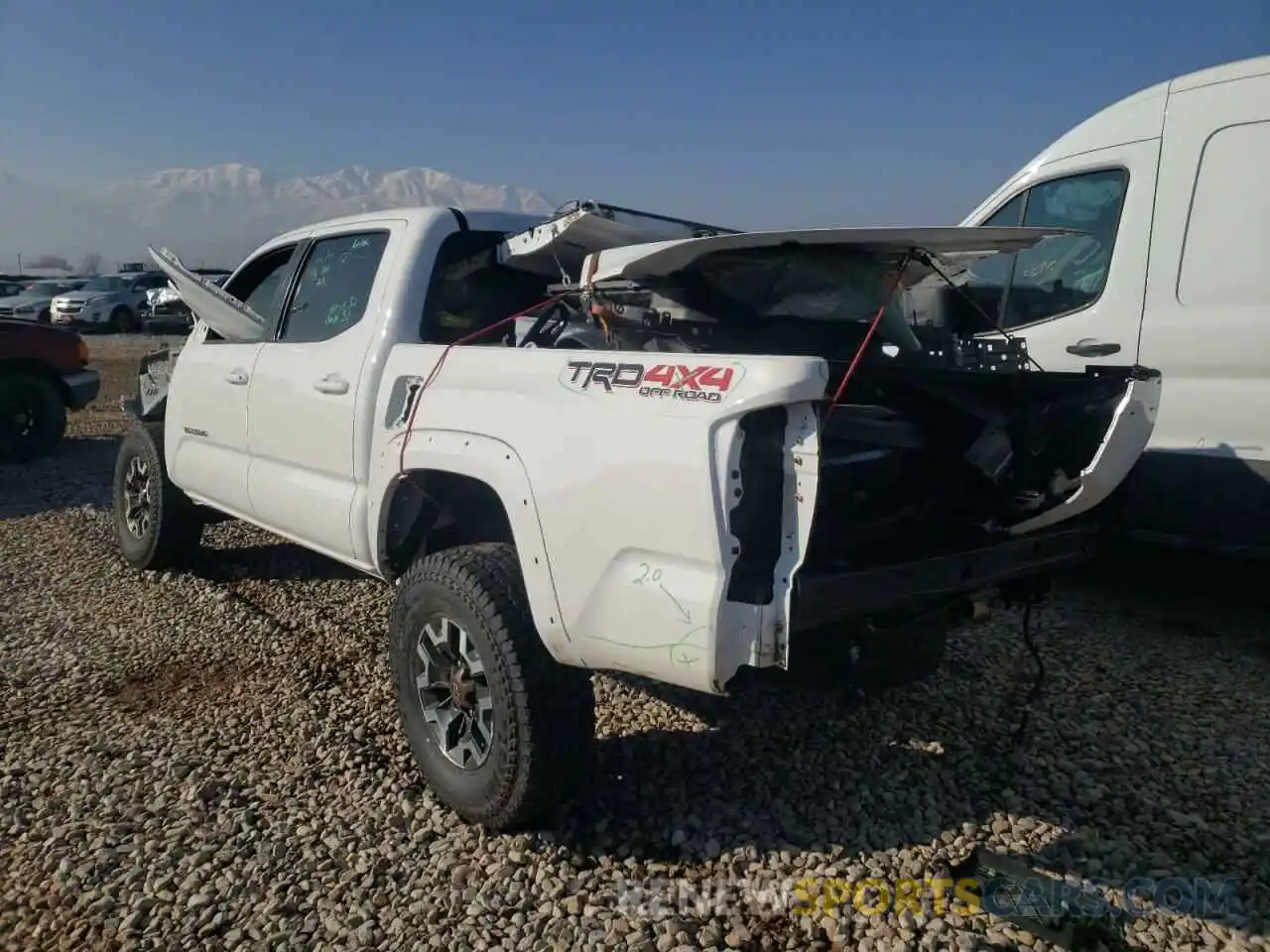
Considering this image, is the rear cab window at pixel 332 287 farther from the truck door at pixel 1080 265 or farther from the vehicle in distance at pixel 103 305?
the vehicle in distance at pixel 103 305

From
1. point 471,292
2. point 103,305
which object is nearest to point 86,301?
point 103,305

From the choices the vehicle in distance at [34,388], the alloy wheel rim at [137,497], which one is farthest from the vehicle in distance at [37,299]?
the alloy wheel rim at [137,497]

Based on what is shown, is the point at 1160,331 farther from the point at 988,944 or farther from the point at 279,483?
the point at 279,483

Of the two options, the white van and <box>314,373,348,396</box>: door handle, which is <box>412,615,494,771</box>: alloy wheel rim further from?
the white van

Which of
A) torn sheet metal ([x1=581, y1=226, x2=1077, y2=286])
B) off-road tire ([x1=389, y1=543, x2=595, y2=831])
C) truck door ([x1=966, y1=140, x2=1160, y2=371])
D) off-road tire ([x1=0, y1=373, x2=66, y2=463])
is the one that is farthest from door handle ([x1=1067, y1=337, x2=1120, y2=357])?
off-road tire ([x1=0, y1=373, x2=66, y2=463])

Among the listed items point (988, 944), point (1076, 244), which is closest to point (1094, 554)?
point (988, 944)

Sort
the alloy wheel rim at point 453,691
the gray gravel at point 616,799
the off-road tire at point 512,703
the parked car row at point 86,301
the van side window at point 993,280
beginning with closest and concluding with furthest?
the gray gravel at point 616,799, the off-road tire at point 512,703, the alloy wheel rim at point 453,691, the van side window at point 993,280, the parked car row at point 86,301

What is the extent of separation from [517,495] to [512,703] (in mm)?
603

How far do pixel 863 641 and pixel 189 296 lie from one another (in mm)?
3942

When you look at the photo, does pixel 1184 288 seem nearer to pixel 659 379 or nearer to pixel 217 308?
pixel 659 379

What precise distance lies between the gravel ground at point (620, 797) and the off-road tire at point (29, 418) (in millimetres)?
5250

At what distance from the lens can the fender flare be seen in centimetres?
263

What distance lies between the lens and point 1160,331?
14.4 ft

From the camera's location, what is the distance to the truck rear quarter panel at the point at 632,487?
2207 mm
